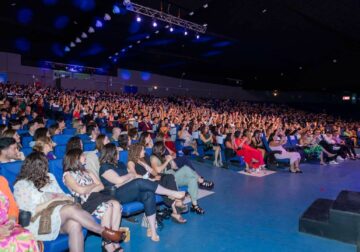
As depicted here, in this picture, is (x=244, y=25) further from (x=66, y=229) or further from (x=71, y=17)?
(x=66, y=229)

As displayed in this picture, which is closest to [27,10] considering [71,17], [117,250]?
[71,17]

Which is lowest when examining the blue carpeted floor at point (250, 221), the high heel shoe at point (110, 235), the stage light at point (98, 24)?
the blue carpeted floor at point (250, 221)

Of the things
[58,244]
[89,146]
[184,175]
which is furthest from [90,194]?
[89,146]

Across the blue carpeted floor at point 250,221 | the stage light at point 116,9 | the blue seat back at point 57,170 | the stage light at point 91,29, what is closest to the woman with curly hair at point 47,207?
the blue seat back at point 57,170

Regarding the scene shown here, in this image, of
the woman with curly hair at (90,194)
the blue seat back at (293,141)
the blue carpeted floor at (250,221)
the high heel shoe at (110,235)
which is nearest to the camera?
the high heel shoe at (110,235)

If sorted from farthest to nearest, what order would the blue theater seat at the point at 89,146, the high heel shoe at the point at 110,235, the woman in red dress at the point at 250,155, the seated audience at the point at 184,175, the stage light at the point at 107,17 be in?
the stage light at the point at 107,17 < the woman in red dress at the point at 250,155 < the blue theater seat at the point at 89,146 < the seated audience at the point at 184,175 < the high heel shoe at the point at 110,235

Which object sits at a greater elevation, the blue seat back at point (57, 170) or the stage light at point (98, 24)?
the stage light at point (98, 24)

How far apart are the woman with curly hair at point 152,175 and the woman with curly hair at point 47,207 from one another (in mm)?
1173

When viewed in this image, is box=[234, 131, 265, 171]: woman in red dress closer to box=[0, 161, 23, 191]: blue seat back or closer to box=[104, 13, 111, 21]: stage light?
box=[0, 161, 23, 191]: blue seat back

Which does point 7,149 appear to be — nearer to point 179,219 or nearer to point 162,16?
point 179,219

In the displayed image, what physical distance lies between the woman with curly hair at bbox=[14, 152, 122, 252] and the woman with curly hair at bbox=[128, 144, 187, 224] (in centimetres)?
117

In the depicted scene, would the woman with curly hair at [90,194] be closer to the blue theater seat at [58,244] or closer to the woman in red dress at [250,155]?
the blue theater seat at [58,244]

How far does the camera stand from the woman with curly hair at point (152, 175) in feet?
13.0

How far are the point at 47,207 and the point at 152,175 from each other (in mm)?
1637
